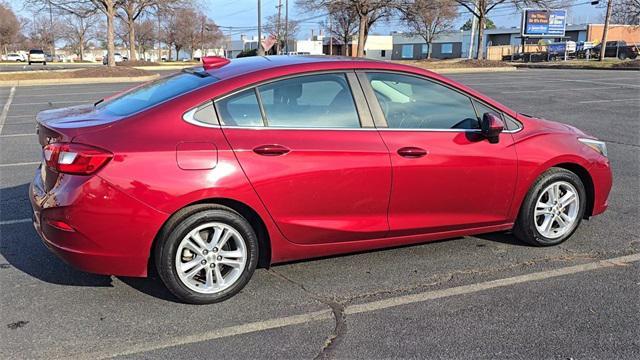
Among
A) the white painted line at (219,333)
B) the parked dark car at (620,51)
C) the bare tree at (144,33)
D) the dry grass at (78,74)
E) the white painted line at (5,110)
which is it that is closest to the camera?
the white painted line at (219,333)

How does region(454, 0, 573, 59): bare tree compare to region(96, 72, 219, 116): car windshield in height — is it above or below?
above

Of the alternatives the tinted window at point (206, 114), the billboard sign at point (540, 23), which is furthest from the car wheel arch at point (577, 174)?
the billboard sign at point (540, 23)

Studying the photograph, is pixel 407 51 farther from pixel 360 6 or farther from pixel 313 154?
pixel 313 154

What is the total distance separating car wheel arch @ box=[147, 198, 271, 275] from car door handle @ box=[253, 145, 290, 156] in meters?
0.35

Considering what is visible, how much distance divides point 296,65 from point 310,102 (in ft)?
0.99

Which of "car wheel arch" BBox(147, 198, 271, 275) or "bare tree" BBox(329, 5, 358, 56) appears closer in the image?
"car wheel arch" BBox(147, 198, 271, 275)

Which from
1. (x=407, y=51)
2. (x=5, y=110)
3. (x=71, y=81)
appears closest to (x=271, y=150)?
(x=5, y=110)

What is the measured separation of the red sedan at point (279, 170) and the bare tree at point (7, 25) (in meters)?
86.1

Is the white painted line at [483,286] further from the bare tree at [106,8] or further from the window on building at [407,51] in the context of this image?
the window on building at [407,51]

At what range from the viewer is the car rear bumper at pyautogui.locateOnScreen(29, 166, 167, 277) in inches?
127

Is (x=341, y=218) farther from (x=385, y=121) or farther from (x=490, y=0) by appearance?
(x=490, y=0)

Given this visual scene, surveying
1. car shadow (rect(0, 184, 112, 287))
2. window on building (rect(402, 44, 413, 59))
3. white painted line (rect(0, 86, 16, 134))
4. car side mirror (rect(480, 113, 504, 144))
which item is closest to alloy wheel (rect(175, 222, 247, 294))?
car shadow (rect(0, 184, 112, 287))

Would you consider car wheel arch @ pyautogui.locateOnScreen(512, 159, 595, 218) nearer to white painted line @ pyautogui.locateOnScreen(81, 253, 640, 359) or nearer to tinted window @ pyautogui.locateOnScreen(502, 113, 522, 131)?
tinted window @ pyautogui.locateOnScreen(502, 113, 522, 131)

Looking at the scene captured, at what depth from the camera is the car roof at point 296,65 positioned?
383cm
